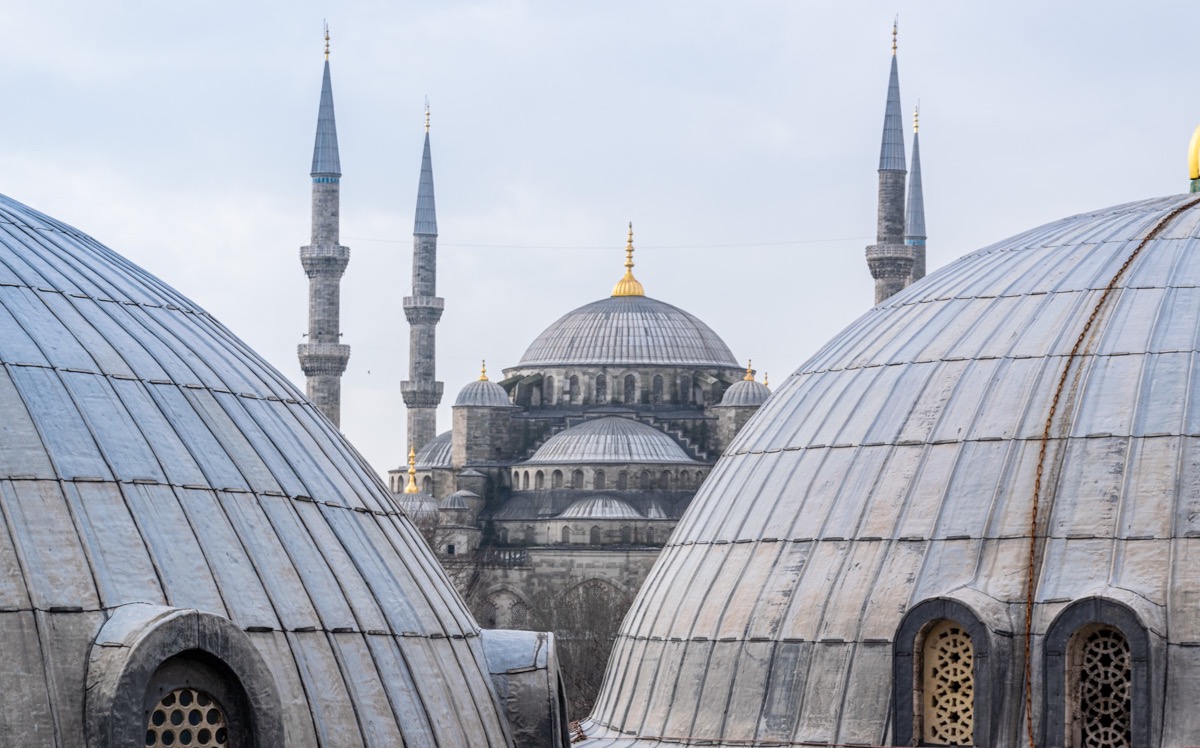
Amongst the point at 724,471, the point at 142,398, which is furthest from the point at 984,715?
the point at 142,398

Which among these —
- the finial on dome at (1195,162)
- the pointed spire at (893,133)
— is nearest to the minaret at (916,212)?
the pointed spire at (893,133)

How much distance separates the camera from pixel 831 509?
17844 mm

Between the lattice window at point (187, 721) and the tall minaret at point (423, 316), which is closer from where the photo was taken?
the lattice window at point (187, 721)

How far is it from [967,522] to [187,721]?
25.6 ft

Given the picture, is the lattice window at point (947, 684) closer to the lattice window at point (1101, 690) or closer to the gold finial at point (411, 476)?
the lattice window at point (1101, 690)

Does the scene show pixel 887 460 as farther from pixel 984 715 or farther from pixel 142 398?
pixel 142 398

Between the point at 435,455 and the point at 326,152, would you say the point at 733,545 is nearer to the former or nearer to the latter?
the point at 326,152

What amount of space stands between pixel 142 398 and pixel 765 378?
8328cm

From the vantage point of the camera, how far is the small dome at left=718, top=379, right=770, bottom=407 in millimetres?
86625

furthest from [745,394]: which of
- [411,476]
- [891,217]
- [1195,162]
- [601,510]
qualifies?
[1195,162]

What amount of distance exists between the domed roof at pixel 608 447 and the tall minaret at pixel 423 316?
5926 millimetres

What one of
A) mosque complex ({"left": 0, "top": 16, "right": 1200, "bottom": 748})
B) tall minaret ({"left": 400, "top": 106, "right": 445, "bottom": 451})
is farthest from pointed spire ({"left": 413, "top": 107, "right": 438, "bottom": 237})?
mosque complex ({"left": 0, "top": 16, "right": 1200, "bottom": 748})

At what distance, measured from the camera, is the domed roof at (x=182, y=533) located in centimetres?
1036

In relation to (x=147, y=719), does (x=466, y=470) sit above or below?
above
